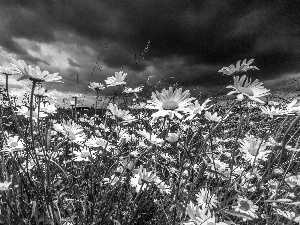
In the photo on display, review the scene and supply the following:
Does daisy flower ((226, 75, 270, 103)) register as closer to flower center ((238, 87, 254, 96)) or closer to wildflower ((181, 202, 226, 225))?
flower center ((238, 87, 254, 96))

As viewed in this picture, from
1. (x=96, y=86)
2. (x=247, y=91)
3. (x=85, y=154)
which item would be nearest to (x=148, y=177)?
(x=85, y=154)

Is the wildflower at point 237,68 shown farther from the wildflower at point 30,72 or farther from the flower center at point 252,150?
the wildflower at point 30,72

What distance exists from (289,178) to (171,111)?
0.86 meters

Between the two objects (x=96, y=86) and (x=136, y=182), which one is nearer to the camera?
(x=136, y=182)

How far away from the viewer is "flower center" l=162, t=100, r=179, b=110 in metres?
1.23

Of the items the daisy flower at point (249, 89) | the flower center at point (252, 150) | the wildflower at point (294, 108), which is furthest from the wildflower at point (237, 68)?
the flower center at point (252, 150)

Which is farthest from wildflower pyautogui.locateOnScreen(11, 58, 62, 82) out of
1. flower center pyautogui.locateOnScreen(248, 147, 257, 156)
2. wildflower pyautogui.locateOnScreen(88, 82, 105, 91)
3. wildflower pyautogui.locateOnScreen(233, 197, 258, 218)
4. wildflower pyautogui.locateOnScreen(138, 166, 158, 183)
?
wildflower pyautogui.locateOnScreen(88, 82, 105, 91)

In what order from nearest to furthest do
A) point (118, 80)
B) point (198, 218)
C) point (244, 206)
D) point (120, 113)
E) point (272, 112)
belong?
point (198, 218), point (244, 206), point (272, 112), point (120, 113), point (118, 80)

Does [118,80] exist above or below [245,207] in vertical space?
above

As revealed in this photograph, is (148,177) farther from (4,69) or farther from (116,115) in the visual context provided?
(4,69)

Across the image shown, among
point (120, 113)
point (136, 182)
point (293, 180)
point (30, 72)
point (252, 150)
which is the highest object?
point (30, 72)

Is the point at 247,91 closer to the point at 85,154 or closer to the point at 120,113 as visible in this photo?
the point at 120,113

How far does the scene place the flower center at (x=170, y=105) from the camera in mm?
1234

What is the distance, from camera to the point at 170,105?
124cm
